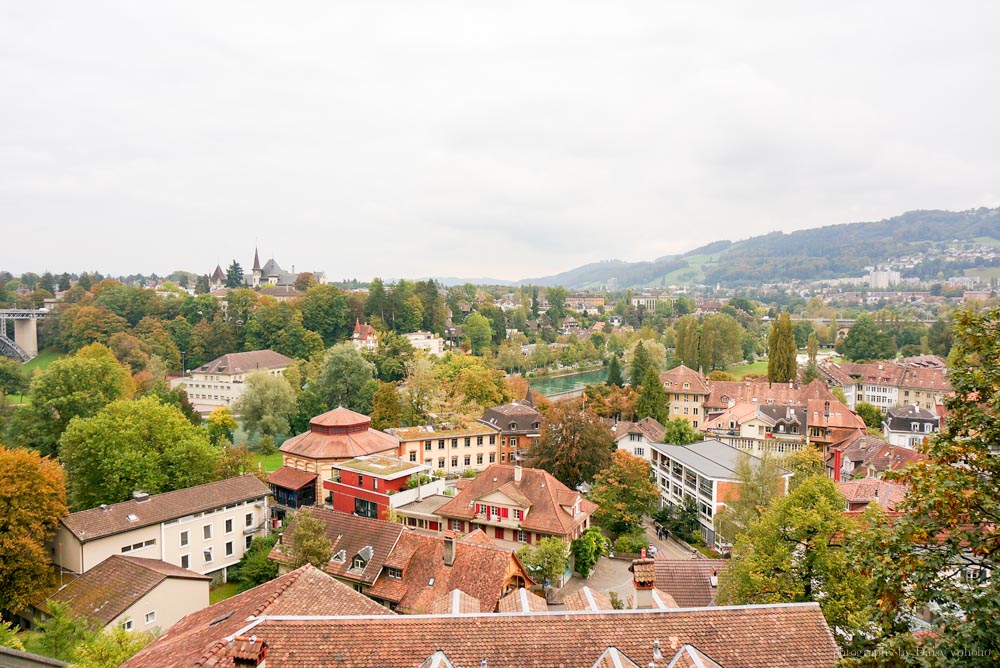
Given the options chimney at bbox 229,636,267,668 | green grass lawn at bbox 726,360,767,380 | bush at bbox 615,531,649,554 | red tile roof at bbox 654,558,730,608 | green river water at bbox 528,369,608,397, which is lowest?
green river water at bbox 528,369,608,397

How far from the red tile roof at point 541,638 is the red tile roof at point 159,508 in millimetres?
15547

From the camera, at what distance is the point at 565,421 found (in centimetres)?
3416

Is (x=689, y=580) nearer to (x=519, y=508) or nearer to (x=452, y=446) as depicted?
(x=519, y=508)

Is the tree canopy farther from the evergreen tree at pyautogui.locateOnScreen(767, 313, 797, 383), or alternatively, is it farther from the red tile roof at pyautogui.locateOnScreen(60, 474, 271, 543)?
the evergreen tree at pyautogui.locateOnScreen(767, 313, 797, 383)

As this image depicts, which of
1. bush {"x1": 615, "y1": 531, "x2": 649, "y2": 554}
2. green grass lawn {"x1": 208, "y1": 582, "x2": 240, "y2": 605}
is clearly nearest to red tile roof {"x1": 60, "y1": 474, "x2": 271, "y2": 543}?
green grass lawn {"x1": 208, "y1": 582, "x2": 240, "y2": 605}

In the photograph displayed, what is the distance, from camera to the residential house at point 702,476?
93.5ft

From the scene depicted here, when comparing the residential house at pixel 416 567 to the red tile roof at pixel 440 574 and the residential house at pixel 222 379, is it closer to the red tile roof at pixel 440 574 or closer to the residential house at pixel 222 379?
the red tile roof at pixel 440 574

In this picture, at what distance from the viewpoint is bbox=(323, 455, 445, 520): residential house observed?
2858 cm

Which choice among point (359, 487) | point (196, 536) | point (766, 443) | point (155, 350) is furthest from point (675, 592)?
point (155, 350)

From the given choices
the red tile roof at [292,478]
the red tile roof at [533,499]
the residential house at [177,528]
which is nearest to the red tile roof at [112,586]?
the residential house at [177,528]

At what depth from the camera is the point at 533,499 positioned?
27328 millimetres

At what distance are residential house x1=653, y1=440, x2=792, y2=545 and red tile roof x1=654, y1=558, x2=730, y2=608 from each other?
22.8ft

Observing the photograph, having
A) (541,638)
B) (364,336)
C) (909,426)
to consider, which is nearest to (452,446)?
(909,426)

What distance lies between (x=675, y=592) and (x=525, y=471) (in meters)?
11.1
